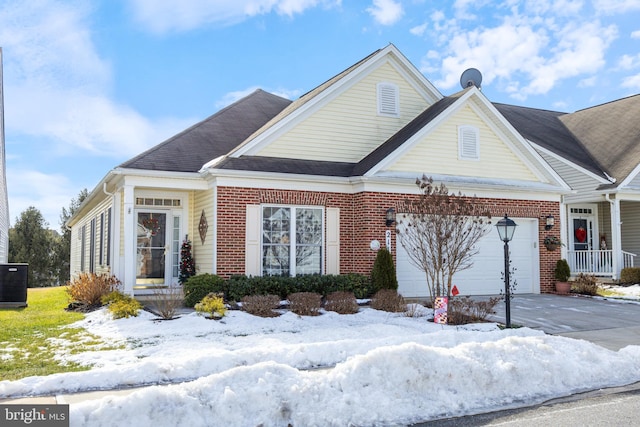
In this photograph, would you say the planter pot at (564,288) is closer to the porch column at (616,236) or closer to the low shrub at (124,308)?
the porch column at (616,236)

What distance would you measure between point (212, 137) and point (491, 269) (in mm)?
9008

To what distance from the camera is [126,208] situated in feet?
45.7

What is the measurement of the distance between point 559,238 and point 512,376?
11.5 metres

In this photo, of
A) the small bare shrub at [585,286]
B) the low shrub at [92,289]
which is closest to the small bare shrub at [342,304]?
the low shrub at [92,289]

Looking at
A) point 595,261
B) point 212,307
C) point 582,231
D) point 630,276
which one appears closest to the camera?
point 212,307

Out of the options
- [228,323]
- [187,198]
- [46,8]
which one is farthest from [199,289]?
[46,8]

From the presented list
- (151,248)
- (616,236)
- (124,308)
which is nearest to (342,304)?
(124,308)

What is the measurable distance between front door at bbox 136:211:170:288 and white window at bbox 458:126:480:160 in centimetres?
862

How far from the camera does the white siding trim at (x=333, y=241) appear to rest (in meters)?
15.1

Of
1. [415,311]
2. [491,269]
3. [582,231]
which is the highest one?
[582,231]

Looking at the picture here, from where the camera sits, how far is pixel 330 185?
49.9ft

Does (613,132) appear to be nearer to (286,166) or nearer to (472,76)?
(472,76)

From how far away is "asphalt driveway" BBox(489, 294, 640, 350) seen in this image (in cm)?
1063

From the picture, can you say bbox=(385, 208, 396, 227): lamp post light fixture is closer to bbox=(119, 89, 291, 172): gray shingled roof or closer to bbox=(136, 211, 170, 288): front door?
bbox=(119, 89, 291, 172): gray shingled roof
